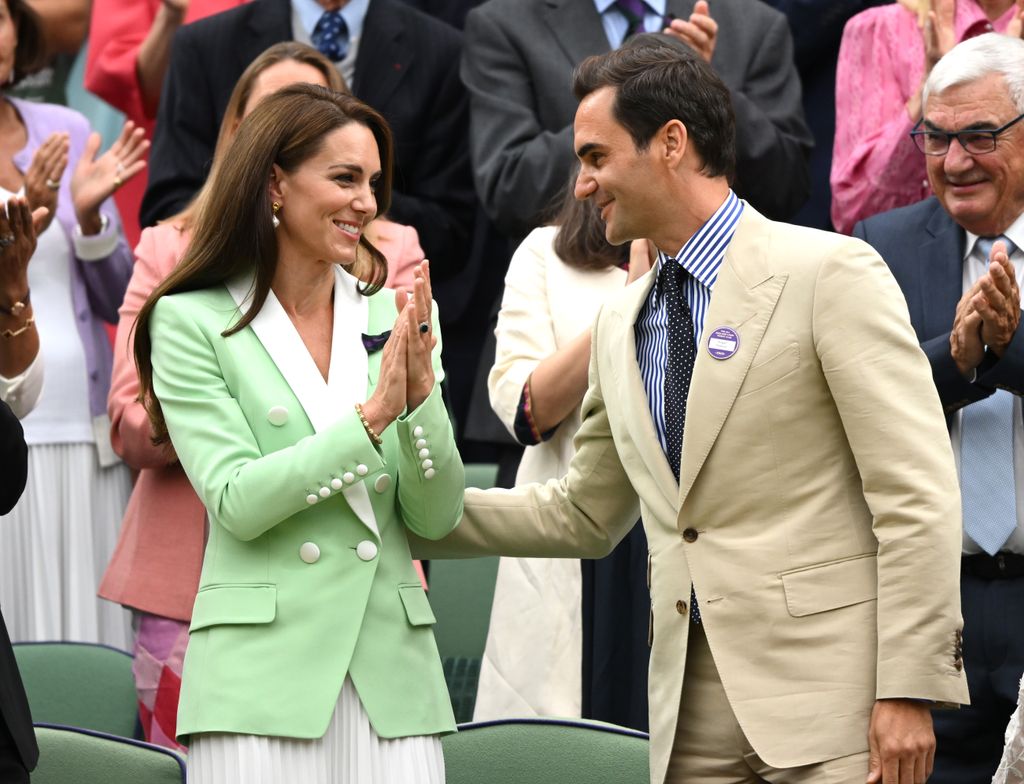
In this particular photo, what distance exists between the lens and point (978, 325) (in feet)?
12.6

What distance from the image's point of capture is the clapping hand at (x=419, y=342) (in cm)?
313

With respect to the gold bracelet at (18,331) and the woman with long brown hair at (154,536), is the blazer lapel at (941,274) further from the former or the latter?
the gold bracelet at (18,331)

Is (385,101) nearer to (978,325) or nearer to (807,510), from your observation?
(978,325)

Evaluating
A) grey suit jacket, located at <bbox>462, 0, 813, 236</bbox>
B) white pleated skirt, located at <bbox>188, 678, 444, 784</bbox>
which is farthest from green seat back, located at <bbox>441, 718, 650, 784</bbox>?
grey suit jacket, located at <bbox>462, 0, 813, 236</bbox>

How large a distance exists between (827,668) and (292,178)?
1366 millimetres

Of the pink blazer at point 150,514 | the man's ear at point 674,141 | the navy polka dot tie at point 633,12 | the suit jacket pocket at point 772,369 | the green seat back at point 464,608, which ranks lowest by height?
the green seat back at point 464,608

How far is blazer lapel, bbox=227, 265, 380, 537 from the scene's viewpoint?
3.20 meters

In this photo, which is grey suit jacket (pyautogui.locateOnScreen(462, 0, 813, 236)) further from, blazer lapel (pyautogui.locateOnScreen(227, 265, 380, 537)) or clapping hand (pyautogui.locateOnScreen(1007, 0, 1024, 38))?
blazer lapel (pyautogui.locateOnScreen(227, 265, 380, 537))

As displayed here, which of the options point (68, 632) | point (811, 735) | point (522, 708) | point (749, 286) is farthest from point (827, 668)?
point (68, 632)

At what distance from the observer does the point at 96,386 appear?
5.54 metres

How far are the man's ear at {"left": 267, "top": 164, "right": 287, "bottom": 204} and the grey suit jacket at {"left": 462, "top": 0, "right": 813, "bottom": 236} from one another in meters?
1.76

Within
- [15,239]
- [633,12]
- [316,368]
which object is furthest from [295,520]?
[633,12]

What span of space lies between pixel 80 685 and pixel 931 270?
238cm

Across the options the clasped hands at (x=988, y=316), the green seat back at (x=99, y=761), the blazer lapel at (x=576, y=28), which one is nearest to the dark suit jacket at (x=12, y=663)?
the green seat back at (x=99, y=761)
